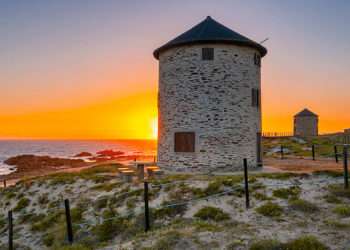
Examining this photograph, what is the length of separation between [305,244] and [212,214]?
419cm

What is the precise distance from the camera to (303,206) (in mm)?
11383

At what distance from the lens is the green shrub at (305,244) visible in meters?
7.61

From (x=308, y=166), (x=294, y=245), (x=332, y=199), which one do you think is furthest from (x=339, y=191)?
(x=308, y=166)

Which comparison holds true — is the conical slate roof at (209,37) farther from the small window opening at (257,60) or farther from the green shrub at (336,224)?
the green shrub at (336,224)

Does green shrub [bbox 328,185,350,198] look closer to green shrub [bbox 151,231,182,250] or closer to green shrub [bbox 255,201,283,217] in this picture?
green shrub [bbox 255,201,283,217]

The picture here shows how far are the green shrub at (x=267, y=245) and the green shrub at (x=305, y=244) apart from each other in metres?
0.20

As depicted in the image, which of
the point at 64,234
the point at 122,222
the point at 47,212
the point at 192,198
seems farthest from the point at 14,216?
the point at 192,198

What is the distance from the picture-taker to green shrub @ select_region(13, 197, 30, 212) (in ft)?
54.4

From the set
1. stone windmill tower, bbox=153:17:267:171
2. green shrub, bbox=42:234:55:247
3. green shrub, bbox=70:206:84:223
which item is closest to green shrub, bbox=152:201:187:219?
green shrub, bbox=70:206:84:223

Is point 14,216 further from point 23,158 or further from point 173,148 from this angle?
point 23,158

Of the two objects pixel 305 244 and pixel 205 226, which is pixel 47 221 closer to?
pixel 205 226

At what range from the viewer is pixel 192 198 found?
43.3 ft

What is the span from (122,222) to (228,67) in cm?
1161

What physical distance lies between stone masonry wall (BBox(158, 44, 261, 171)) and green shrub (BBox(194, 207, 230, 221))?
7.14m
